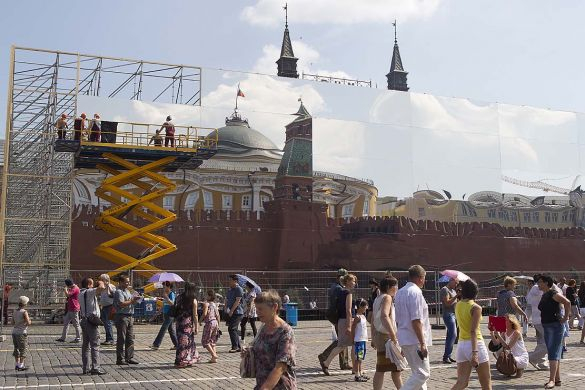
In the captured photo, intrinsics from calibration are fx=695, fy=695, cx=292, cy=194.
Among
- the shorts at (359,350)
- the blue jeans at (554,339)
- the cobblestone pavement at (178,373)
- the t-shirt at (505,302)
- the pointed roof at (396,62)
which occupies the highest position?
the pointed roof at (396,62)

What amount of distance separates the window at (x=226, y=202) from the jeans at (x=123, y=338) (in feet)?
49.4

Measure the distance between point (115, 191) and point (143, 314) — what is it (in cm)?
482

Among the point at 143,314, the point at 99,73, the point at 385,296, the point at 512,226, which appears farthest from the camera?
the point at 512,226

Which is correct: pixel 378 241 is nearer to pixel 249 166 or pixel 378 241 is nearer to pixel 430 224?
pixel 430 224

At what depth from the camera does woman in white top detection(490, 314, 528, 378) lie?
10.4 m

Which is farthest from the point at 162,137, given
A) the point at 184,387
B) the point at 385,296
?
the point at 385,296

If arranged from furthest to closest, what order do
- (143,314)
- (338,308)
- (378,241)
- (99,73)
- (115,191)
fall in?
(378,241) < (99,73) < (115,191) < (143,314) < (338,308)

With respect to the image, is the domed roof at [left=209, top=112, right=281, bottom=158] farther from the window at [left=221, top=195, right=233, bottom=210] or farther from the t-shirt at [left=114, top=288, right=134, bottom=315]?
the t-shirt at [left=114, top=288, right=134, bottom=315]

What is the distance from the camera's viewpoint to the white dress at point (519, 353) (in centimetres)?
1038

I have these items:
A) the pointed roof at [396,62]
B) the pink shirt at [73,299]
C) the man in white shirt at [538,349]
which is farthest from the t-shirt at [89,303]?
the pointed roof at [396,62]

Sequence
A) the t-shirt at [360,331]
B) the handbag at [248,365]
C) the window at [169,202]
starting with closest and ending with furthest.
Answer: the handbag at [248,365] < the t-shirt at [360,331] < the window at [169,202]

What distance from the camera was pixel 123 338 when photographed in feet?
37.8

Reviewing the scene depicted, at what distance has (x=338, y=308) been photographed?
10430mm

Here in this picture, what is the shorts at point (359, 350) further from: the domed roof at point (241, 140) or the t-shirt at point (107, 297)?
the domed roof at point (241, 140)
